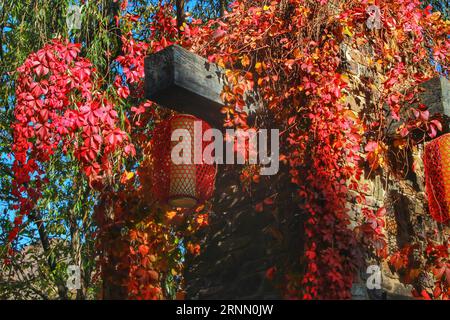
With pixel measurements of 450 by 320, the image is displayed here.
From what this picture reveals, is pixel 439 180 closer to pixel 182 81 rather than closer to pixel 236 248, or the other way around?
pixel 236 248

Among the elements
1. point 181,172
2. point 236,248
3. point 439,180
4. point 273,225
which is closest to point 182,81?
point 181,172

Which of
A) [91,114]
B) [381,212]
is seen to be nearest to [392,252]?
[381,212]

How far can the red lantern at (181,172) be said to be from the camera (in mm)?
4457

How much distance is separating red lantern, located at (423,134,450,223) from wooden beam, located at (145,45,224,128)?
5.31 ft

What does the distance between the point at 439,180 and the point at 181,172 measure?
5.90ft

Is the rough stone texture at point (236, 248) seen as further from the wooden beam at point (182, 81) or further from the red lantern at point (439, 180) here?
the red lantern at point (439, 180)

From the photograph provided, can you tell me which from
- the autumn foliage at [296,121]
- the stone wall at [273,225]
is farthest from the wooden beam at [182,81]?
the stone wall at [273,225]

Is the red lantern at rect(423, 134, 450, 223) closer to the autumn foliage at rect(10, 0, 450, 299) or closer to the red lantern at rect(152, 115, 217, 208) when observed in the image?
the autumn foliage at rect(10, 0, 450, 299)

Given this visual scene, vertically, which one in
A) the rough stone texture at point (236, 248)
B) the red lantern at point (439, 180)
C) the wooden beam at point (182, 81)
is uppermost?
the wooden beam at point (182, 81)

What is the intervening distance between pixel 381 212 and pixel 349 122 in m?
0.63

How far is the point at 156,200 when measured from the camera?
15.2 ft

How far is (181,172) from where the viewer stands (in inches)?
176

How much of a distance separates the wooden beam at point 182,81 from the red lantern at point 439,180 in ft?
5.31
